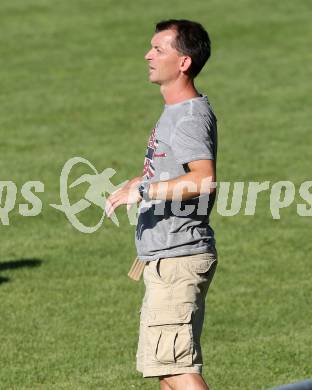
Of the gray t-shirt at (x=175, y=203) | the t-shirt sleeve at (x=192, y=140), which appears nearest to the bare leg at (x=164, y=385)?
the gray t-shirt at (x=175, y=203)

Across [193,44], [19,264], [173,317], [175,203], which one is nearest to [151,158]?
[175,203]

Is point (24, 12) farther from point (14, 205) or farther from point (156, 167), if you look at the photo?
point (156, 167)

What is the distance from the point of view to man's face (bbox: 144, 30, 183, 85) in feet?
22.2

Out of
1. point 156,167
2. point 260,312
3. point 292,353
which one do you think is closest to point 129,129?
point 260,312

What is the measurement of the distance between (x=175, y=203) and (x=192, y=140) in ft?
1.20

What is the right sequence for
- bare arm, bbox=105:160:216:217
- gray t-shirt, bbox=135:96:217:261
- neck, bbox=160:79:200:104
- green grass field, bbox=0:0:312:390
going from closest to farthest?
bare arm, bbox=105:160:216:217
gray t-shirt, bbox=135:96:217:261
neck, bbox=160:79:200:104
green grass field, bbox=0:0:312:390

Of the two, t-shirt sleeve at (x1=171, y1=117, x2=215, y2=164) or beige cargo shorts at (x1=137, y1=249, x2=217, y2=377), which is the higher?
t-shirt sleeve at (x1=171, y1=117, x2=215, y2=164)

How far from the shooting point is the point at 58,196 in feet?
44.8

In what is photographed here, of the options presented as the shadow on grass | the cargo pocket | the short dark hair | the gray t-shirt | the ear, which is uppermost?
the short dark hair

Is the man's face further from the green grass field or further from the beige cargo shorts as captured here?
the green grass field

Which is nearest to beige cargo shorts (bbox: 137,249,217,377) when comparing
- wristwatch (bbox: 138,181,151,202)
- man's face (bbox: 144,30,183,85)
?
wristwatch (bbox: 138,181,151,202)

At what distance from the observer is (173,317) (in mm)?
6734

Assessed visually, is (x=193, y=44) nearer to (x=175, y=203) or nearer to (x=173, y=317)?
(x=175, y=203)

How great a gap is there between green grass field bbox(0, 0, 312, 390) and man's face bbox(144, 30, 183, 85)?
2444 mm
